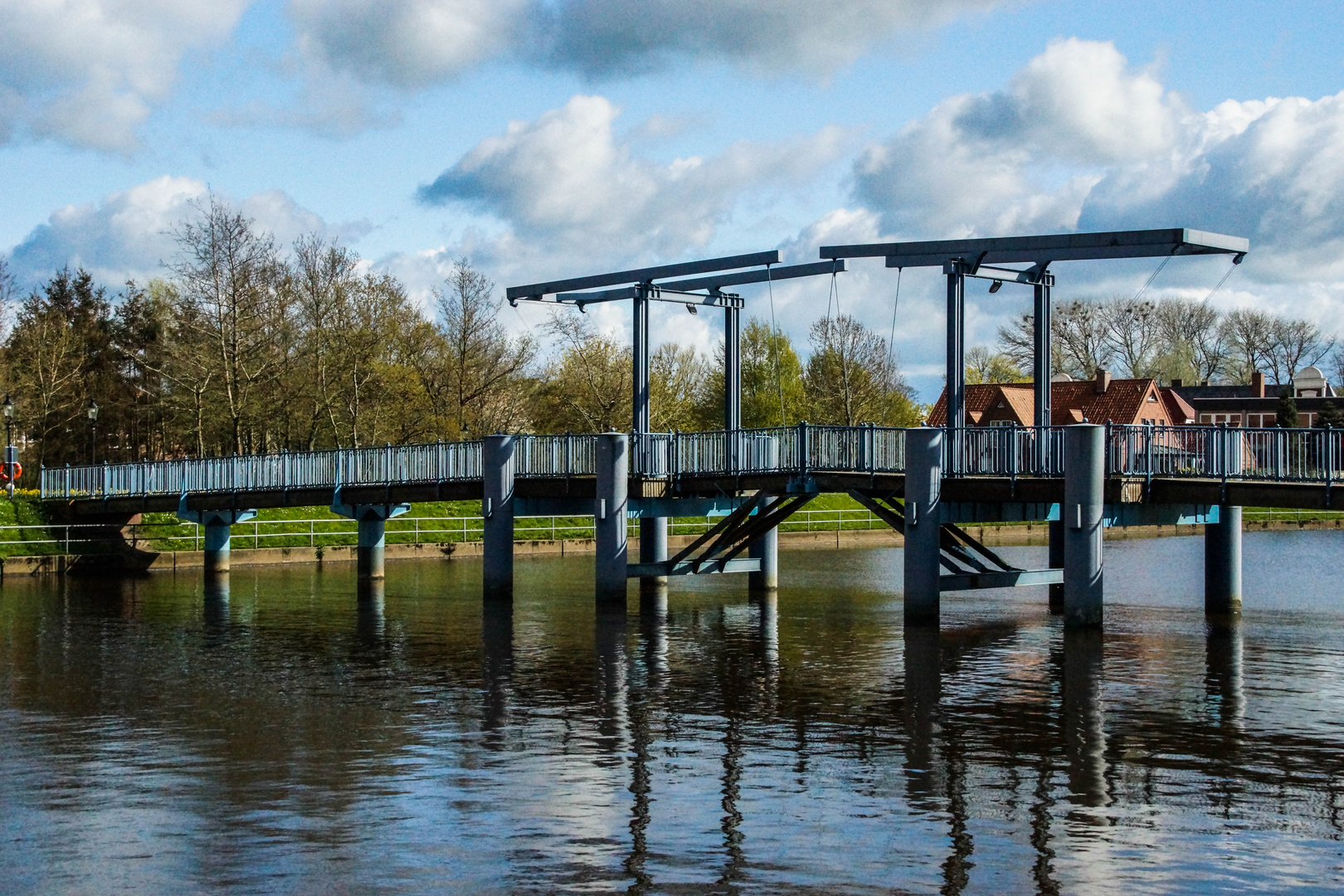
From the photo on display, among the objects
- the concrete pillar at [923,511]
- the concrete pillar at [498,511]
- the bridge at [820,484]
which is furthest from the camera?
the concrete pillar at [498,511]

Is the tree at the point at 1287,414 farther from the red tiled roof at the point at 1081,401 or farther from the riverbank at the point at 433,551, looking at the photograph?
the riverbank at the point at 433,551

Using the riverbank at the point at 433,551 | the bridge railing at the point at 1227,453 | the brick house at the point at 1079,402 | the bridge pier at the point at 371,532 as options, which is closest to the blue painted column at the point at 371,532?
the bridge pier at the point at 371,532

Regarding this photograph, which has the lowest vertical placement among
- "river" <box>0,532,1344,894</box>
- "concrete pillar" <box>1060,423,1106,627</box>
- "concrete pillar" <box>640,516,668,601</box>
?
"river" <box>0,532,1344,894</box>

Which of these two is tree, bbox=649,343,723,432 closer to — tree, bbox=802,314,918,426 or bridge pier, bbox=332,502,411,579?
tree, bbox=802,314,918,426

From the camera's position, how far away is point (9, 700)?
20.8m

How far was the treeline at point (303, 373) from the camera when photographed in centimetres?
5981

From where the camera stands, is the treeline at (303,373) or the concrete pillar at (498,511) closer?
the concrete pillar at (498,511)

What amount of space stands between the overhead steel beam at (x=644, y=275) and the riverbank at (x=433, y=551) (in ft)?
37.4

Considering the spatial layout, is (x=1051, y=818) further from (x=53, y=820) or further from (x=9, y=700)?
(x=9, y=700)

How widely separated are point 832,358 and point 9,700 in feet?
230

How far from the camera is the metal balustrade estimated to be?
86.8 ft

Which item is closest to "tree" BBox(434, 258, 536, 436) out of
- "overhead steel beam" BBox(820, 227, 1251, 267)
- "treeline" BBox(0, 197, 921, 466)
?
"treeline" BBox(0, 197, 921, 466)

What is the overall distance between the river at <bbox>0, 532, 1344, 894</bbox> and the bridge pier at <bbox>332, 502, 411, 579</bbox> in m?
8.75

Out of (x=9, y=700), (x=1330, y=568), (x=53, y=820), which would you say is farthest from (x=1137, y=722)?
(x=1330, y=568)
